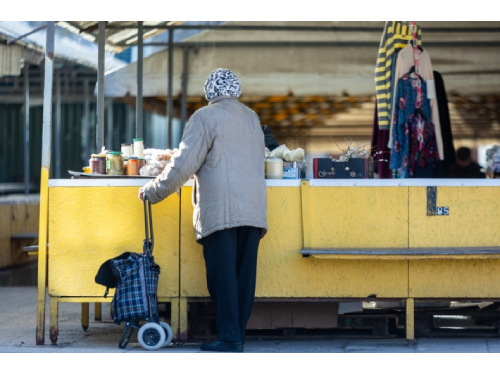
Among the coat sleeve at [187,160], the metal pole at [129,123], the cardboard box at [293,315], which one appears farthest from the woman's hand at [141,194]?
the metal pole at [129,123]

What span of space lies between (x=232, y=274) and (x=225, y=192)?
546 millimetres

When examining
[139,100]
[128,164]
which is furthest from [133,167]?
[139,100]

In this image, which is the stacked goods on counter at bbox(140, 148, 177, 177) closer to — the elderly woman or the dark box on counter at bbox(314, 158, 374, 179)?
the elderly woman

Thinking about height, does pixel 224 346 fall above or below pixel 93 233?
below

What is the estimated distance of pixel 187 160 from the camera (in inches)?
196

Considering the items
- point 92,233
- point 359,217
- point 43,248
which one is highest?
point 359,217

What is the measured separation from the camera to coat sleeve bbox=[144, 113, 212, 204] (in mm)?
4992

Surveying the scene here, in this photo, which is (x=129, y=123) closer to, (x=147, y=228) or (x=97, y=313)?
(x=97, y=313)

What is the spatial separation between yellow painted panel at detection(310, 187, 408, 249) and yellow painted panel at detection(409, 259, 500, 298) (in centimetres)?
28

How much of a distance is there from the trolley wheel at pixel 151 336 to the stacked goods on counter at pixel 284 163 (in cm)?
132

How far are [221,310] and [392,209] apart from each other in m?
1.40

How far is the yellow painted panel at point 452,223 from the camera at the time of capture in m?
5.48

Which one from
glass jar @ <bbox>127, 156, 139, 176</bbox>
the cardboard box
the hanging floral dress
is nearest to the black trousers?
the cardboard box
